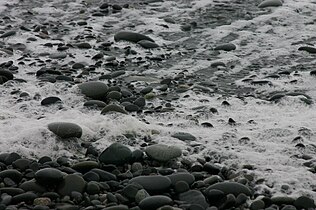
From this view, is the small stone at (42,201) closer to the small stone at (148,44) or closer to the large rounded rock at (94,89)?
the large rounded rock at (94,89)

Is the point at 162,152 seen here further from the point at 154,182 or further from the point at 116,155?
the point at 154,182

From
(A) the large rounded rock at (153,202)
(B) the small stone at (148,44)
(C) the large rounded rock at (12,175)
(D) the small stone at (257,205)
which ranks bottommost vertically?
(B) the small stone at (148,44)

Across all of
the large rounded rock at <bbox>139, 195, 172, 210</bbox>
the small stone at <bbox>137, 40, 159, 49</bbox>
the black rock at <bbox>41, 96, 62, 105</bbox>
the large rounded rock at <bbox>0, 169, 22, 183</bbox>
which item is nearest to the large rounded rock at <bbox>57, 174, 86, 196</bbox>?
the large rounded rock at <bbox>0, 169, 22, 183</bbox>

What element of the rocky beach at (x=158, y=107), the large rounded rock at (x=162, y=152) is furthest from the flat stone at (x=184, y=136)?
the large rounded rock at (x=162, y=152)

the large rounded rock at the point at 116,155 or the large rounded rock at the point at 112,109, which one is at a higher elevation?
the large rounded rock at the point at 116,155

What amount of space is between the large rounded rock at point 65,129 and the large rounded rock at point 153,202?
42.1 inches

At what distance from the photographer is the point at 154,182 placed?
327 centimetres

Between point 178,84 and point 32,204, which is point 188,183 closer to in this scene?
point 32,204

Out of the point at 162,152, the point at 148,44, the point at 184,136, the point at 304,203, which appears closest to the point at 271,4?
the point at 148,44

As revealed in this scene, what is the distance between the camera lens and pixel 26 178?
3.36 m

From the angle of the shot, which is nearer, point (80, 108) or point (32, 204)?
point (32, 204)

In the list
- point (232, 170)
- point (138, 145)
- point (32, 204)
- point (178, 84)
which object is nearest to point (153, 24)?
point (178, 84)

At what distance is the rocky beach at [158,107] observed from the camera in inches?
128

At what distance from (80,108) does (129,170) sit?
118cm
